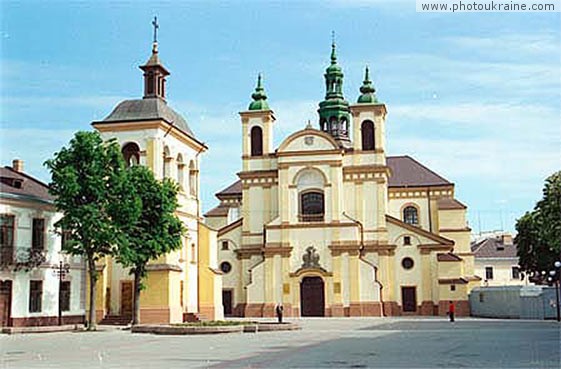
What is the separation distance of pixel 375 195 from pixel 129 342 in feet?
115

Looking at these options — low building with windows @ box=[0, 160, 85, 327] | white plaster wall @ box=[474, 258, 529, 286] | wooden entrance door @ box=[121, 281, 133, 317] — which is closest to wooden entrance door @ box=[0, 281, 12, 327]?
low building with windows @ box=[0, 160, 85, 327]

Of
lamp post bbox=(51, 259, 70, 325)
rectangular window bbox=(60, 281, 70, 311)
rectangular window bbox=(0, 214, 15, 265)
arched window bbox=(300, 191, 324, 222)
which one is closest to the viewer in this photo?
rectangular window bbox=(0, 214, 15, 265)

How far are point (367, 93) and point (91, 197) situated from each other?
3118 cm

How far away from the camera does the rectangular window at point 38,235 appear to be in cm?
3707

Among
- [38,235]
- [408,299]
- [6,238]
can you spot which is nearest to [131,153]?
[38,235]

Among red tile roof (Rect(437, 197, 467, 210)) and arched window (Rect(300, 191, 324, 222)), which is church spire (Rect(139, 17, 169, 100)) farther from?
red tile roof (Rect(437, 197, 467, 210))

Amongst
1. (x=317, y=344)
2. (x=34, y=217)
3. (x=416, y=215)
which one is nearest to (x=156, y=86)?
(x=34, y=217)

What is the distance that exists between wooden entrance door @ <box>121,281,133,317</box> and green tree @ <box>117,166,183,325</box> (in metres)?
3.25

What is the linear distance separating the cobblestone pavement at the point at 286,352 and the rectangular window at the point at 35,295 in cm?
766

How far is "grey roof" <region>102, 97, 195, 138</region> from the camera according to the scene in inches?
1674

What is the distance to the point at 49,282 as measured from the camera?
124ft

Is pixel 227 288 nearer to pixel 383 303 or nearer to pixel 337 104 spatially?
pixel 383 303

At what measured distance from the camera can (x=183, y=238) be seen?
43625 mm

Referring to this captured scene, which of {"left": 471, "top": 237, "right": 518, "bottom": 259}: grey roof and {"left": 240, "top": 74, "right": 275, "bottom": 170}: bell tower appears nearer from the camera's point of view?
{"left": 240, "top": 74, "right": 275, "bottom": 170}: bell tower
